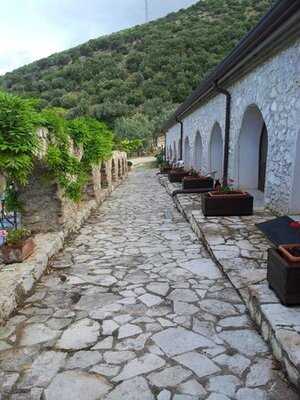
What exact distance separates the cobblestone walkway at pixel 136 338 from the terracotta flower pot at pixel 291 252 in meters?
0.75

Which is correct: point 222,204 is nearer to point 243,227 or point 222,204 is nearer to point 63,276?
point 243,227

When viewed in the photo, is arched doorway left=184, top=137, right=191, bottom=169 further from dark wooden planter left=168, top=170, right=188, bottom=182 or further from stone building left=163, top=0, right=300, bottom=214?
stone building left=163, top=0, right=300, bottom=214

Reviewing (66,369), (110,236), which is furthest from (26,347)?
(110,236)

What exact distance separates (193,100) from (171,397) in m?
10.9

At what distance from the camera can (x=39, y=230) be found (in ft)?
20.4

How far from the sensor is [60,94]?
153 feet

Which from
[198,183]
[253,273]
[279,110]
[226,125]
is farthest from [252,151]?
[253,273]

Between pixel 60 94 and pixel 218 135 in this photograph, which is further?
pixel 60 94

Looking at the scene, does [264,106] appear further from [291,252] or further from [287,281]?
[287,281]

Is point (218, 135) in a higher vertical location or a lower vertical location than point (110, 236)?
higher

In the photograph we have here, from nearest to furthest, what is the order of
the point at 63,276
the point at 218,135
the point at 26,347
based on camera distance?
the point at 26,347
the point at 63,276
the point at 218,135

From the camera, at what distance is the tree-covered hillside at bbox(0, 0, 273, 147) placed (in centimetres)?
4019

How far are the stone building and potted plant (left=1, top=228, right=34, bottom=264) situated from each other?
4.30 metres

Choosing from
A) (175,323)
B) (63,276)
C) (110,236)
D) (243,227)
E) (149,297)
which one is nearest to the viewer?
(175,323)
